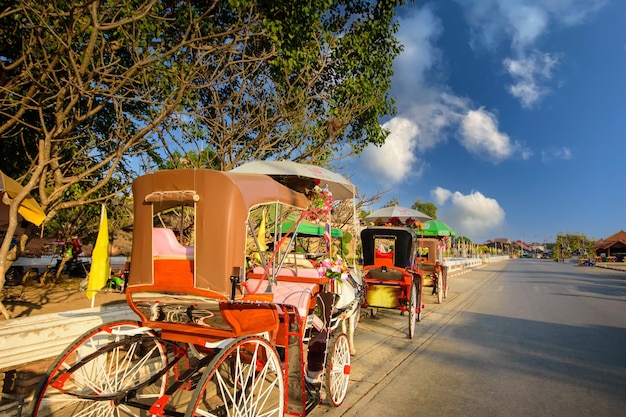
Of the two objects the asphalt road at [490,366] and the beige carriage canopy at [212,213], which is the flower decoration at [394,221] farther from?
the beige carriage canopy at [212,213]

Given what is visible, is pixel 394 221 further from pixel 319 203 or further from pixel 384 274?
pixel 319 203

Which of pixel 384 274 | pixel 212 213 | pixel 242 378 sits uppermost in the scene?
pixel 212 213

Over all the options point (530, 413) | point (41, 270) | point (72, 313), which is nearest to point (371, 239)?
point (530, 413)

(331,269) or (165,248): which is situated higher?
(165,248)

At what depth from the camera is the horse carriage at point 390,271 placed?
297 inches

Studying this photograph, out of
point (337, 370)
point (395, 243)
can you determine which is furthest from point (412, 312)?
point (337, 370)

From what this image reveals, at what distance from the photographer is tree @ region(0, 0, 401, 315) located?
21.2 feet

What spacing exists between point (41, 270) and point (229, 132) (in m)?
11.9

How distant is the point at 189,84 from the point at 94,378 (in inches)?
198

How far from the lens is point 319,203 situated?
174 inches

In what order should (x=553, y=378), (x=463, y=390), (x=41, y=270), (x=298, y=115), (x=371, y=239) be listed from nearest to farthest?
(x=463, y=390)
(x=553, y=378)
(x=371, y=239)
(x=298, y=115)
(x=41, y=270)

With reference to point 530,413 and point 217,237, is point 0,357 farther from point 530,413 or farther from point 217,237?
point 530,413

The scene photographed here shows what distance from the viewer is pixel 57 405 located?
327 centimetres

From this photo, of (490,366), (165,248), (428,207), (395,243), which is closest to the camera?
(165,248)
